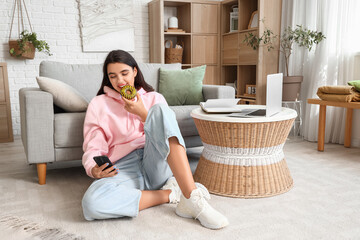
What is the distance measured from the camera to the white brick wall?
393 cm

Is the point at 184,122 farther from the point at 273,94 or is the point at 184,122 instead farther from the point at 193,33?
the point at 193,33

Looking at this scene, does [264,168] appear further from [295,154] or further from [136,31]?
[136,31]

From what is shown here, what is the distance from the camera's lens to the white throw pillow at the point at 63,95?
2217mm

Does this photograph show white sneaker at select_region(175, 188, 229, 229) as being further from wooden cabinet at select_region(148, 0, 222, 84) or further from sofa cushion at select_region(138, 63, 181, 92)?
wooden cabinet at select_region(148, 0, 222, 84)

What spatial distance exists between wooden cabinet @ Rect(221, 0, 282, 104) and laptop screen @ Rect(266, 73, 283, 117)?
1.90 m

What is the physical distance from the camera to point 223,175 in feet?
6.40

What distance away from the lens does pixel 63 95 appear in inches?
88.7

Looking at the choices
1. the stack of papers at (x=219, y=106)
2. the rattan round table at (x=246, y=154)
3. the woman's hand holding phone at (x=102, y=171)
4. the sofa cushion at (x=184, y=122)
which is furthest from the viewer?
the sofa cushion at (x=184, y=122)

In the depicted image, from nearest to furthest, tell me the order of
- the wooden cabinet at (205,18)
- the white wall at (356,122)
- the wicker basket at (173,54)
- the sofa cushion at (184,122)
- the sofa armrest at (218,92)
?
the sofa cushion at (184,122) < the sofa armrest at (218,92) < the white wall at (356,122) < the wicker basket at (173,54) < the wooden cabinet at (205,18)

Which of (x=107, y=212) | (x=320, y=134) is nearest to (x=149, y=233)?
(x=107, y=212)

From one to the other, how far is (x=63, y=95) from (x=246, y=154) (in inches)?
49.2

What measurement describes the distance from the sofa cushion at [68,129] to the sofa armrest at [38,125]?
1.4 inches

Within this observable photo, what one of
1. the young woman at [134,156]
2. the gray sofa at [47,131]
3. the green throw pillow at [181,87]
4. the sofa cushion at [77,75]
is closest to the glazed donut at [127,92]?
the young woman at [134,156]

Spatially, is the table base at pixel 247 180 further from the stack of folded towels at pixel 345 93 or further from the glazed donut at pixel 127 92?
the stack of folded towels at pixel 345 93
